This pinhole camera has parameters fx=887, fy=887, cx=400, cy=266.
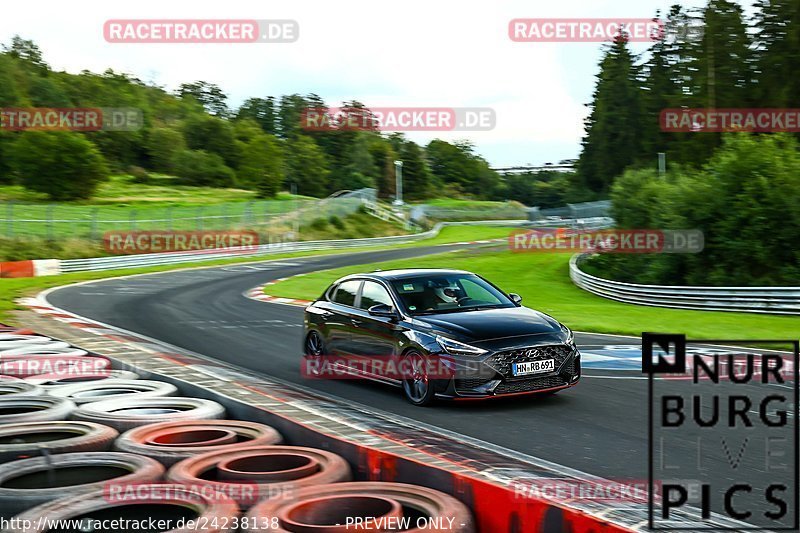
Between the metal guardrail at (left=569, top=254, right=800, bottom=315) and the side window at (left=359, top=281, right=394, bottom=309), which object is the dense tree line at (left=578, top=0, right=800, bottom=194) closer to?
the metal guardrail at (left=569, top=254, right=800, bottom=315)

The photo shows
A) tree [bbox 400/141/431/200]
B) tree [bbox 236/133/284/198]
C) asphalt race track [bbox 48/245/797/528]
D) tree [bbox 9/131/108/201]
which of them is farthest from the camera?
tree [bbox 400/141/431/200]

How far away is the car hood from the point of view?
9.65 m

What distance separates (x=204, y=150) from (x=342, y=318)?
10663 centimetres

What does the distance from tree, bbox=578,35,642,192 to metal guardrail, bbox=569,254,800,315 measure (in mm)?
69585

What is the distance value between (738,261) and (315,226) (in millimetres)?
45252

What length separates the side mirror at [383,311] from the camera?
1059 cm

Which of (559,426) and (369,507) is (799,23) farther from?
(369,507)

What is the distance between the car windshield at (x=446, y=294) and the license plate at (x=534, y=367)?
1.30 meters

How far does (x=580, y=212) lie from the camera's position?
247 feet

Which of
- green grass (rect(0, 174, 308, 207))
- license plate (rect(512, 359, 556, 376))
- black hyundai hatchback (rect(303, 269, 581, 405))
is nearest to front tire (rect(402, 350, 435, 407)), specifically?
black hyundai hatchback (rect(303, 269, 581, 405))
